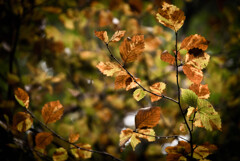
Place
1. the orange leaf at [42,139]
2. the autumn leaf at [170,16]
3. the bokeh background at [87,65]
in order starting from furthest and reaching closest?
the bokeh background at [87,65], the orange leaf at [42,139], the autumn leaf at [170,16]

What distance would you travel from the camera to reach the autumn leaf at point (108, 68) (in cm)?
39

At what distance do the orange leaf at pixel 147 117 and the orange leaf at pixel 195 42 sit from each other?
18 cm

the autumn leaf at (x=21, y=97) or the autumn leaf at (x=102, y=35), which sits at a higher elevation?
the autumn leaf at (x=102, y=35)

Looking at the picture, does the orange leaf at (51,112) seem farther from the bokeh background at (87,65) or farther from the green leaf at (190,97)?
the green leaf at (190,97)

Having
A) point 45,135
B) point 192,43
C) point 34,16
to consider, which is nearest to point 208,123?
point 192,43

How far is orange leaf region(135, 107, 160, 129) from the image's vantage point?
16.3 inches

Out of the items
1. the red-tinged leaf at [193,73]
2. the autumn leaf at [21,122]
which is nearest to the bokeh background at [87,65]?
the autumn leaf at [21,122]

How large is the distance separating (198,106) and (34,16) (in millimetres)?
1034

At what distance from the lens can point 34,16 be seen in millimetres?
954

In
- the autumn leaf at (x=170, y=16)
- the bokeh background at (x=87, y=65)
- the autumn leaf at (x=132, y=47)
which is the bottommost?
the bokeh background at (x=87, y=65)

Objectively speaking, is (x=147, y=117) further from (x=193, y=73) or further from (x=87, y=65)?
(x=87, y=65)

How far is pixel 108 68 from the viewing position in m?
0.40

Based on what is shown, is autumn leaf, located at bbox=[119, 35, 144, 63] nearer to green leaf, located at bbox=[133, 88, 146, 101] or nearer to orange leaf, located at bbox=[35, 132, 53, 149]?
green leaf, located at bbox=[133, 88, 146, 101]

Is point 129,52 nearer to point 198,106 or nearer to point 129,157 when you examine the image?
point 198,106
